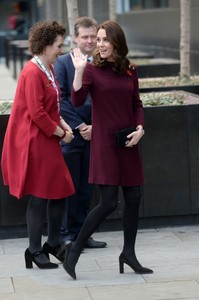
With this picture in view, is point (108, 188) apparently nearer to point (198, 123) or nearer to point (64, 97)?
point (64, 97)

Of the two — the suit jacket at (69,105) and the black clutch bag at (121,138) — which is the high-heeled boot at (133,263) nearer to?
the black clutch bag at (121,138)

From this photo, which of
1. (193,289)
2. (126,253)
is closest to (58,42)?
(126,253)

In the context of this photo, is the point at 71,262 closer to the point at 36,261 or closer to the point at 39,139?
the point at 36,261

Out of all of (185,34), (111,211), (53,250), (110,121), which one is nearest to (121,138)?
(110,121)

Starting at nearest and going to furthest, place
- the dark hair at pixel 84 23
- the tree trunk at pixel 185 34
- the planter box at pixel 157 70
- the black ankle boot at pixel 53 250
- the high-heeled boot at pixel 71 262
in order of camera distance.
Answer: the high-heeled boot at pixel 71 262, the black ankle boot at pixel 53 250, the dark hair at pixel 84 23, the tree trunk at pixel 185 34, the planter box at pixel 157 70

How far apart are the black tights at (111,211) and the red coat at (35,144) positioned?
433 mm

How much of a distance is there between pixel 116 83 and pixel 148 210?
2079 mm

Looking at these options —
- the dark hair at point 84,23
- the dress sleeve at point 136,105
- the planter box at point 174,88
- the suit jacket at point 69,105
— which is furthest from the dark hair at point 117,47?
the planter box at point 174,88

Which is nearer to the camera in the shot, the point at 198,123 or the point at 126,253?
the point at 126,253

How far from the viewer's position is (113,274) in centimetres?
655

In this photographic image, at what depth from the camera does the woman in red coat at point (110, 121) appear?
6242 millimetres

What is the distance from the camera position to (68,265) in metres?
6.41

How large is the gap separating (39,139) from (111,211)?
792 mm

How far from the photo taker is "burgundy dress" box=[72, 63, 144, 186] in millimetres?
6262
